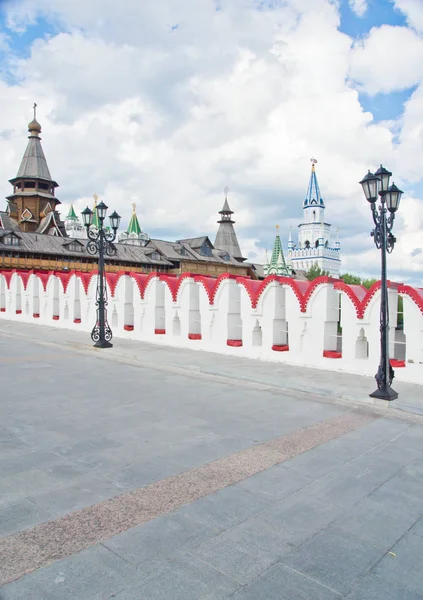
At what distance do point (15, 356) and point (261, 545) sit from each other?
11.3 m

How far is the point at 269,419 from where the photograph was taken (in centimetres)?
738

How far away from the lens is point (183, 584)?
3.21m

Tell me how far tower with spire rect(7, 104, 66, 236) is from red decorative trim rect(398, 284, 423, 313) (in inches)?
2186

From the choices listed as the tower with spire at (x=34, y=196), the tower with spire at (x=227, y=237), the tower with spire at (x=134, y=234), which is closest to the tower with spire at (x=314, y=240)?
the tower with spire at (x=227, y=237)

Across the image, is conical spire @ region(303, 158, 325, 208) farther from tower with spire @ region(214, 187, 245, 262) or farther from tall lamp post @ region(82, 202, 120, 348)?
tall lamp post @ region(82, 202, 120, 348)

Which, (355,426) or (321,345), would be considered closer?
(355,426)

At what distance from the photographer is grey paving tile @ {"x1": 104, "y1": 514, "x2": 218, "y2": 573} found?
350 centimetres

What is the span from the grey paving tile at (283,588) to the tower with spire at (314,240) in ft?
347

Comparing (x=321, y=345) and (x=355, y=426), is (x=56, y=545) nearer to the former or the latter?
(x=355, y=426)

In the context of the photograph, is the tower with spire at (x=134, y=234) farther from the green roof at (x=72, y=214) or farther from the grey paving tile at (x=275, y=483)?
the grey paving tile at (x=275, y=483)

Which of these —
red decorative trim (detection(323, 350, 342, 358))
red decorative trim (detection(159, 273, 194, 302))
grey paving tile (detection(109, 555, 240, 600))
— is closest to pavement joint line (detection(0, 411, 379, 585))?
grey paving tile (detection(109, 555, 240, 600))

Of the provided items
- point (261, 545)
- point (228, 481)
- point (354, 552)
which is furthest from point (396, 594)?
point (228, 481)

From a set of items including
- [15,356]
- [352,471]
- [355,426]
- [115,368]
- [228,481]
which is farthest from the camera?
[15,356]

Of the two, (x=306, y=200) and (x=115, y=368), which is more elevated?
(x=306, y=200)
